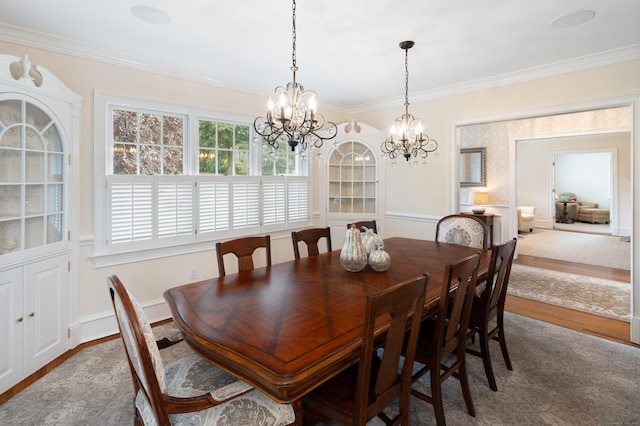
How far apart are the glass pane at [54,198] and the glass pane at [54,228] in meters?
0.06

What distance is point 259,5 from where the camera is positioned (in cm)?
228

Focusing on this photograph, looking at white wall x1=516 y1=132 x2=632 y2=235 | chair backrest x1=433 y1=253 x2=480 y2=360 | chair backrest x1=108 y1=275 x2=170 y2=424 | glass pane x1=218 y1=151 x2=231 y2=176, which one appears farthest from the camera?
white wall x1=516 y1=132 x2=632 y2=235

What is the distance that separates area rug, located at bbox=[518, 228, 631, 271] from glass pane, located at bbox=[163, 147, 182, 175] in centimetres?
637

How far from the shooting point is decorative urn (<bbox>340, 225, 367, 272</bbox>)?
2307 millimetres

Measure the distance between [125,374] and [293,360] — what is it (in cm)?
197

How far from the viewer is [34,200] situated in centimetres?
254

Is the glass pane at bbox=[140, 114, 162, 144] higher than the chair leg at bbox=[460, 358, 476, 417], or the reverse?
the glass pane at bbox=[140, 114, 162, 144]

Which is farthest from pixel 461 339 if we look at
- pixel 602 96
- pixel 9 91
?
pixel 9 91

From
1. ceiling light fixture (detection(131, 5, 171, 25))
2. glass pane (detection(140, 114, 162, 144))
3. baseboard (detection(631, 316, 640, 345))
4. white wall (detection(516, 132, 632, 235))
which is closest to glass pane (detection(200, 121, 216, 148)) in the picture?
glass pane (detection(140, 114, 162, 144))

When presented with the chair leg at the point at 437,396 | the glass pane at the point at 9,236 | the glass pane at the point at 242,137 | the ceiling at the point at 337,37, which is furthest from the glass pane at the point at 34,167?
the chair leg at the point at 437,396

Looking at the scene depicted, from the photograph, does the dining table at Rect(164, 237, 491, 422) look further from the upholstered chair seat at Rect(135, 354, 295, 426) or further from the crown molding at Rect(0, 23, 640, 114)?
the crown molding at Rect(0, 23, 640, 114)

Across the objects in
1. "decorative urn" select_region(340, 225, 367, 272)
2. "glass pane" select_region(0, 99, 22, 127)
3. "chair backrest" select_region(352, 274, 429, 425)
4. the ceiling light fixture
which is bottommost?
"chair backrest" select_region(352, 274, 429, 425)

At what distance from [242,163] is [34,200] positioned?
2027 mm

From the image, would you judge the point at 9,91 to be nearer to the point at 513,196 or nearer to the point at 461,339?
the point at 461,339
